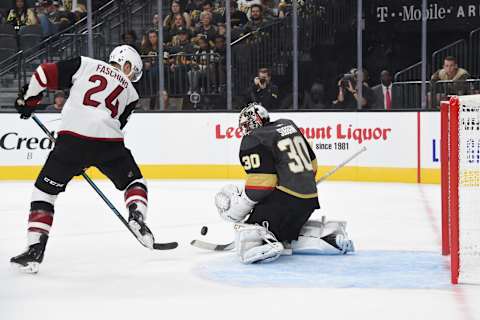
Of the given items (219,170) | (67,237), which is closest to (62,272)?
(67,237)

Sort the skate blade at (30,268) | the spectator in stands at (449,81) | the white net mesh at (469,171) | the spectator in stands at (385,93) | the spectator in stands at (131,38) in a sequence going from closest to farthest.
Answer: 1. the white net mesh at (469,171)
2. the skate blade at (30,268)
3. the spectator in stands at (449,81)
4. the spectator in stands at (385,93)
5. the spectator in stands at (131,38)

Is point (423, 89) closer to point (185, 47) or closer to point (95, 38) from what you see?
point (185, 47)

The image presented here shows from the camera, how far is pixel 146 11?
34.8ft

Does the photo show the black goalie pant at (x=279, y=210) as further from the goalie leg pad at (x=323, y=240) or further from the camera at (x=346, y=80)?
the camera at (x=346, y=80)

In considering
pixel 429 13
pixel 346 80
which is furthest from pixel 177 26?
pixel 429 13

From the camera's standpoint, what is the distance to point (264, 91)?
31.7 feet

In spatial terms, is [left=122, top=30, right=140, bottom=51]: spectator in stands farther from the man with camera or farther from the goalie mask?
the goalie mask

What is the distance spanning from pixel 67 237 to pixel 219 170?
384 cm

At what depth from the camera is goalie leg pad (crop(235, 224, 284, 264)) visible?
446 centimetres

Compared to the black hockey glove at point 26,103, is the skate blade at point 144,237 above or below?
below

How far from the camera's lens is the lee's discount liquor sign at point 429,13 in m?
9.81

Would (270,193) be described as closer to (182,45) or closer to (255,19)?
(182,45)

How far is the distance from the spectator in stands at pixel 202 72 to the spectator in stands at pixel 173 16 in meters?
0.59

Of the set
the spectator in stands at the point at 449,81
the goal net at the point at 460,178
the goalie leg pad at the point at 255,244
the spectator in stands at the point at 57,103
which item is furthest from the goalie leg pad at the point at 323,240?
the spectator in stands at the point at 57,103
